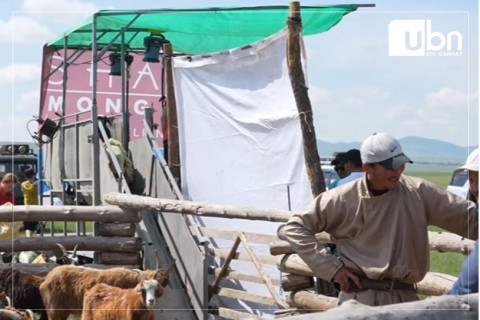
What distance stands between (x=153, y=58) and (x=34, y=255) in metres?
2.68

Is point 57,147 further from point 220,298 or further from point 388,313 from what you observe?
point 388,313

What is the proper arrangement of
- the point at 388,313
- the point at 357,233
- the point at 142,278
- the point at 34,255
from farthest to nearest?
1. the point at 34,255
2. the point at 142,278
3. the point at 357,233
4. the point at 388,313

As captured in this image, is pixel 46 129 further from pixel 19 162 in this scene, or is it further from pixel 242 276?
pixel 19 162

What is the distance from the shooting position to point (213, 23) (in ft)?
31.3

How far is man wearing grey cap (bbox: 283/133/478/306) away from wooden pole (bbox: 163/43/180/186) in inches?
216

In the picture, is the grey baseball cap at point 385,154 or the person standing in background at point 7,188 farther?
the person standing in background at point 7,188

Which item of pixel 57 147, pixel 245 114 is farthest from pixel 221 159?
pixel 57 147

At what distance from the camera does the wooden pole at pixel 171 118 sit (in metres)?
10.0

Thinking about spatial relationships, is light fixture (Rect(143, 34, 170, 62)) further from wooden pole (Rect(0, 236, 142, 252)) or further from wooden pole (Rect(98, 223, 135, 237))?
wooden pole (Rect(0, 236, 142, 252))

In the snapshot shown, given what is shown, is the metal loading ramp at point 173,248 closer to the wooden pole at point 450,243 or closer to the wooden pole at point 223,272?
the wooden pole at point 223,272

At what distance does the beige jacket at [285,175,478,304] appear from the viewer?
4.49 m

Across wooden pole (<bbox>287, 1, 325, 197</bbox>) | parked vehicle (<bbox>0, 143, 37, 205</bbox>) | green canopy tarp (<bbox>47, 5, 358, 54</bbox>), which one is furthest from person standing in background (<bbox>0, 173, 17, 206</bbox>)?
parked vehicle (<bbox>0, 143, 37, 205</bbox>)

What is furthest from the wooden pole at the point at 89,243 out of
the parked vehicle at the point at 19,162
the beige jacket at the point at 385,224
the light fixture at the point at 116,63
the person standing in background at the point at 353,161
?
the parked vehicle at the point at 19,162

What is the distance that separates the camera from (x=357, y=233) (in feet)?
14.9
